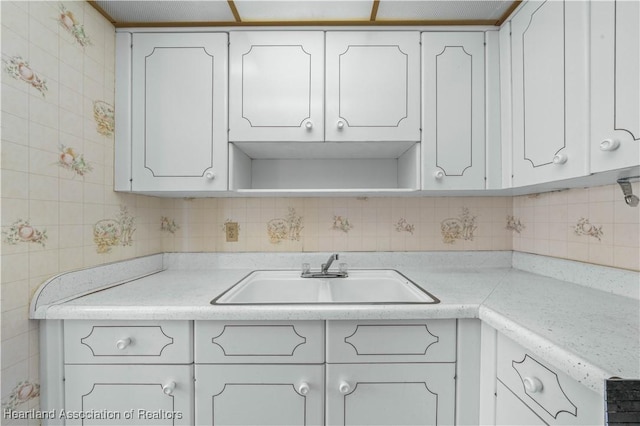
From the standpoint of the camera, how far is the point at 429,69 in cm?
129

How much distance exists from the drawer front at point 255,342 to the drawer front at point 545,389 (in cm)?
60

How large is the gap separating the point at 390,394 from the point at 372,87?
125 centimetres

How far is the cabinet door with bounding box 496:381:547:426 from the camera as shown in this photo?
0.78m

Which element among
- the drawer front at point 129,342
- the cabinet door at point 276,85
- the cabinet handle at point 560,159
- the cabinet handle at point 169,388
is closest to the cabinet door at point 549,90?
the cabinet handle at point 560,159

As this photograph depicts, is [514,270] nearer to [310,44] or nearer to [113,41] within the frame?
[310,44]

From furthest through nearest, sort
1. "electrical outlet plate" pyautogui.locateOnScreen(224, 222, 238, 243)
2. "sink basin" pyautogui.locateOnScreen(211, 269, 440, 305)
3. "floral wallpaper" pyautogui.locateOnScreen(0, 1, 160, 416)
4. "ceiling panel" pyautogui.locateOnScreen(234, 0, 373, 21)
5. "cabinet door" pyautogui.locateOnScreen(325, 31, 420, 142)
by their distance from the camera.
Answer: "electrical outlet plate" pyautogui.locateOnScreen(224, 222, 238, 243), "sink basin" pyautogui.locateOnScreen(211, 269, 440, 305), "cabinet door" pyautogui.locateOnScreen(325, 31, 420, 142), "ceiling panel" pyautogui.locateOnScreen(234, 0, 373, 21), "floral wallpaper" pyautogui.locateOnScreen(0, 1, 160, 416)

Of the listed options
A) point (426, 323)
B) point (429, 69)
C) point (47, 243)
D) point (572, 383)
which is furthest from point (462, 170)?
point (47, 243)

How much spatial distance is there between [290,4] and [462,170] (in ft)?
3.43

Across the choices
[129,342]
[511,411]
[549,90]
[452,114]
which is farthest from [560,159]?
[129,342]

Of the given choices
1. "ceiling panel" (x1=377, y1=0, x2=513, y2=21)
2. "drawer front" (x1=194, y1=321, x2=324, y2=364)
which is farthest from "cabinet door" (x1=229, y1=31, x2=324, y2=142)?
"drawer front" (x1=194, y1=321, x2=324, y2=364)

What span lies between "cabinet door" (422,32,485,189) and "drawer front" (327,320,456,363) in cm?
63

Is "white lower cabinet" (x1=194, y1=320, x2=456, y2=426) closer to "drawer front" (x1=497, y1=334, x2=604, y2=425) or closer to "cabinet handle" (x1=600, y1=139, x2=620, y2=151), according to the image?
"drawer front" (x1=497, y1=334, x2=604, y2=425)

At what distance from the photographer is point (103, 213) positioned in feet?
4.10

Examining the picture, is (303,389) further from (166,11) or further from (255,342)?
(166,11)
